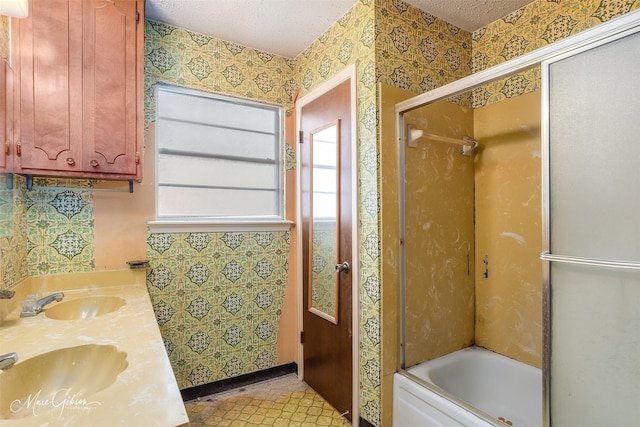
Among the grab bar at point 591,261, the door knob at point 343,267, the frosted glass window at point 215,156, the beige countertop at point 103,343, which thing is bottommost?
the beige countertop at point 103,343

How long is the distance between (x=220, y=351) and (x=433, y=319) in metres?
1.49

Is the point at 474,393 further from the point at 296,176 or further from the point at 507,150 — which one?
the point at 296,176

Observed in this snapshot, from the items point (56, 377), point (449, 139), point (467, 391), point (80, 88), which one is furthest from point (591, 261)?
point (80, 88)

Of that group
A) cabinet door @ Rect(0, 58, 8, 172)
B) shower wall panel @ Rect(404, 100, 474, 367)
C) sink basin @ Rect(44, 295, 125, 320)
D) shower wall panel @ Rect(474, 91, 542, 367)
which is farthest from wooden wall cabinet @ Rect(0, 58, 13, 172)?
shower wall panel @ Rect(474, 91, 542, 367)

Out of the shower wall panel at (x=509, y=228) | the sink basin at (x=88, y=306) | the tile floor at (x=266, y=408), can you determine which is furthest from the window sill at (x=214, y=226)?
the shower wall panel at (x=509, y=228)

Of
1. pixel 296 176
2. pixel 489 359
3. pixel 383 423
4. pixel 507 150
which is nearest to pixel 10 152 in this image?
pixel 296 176

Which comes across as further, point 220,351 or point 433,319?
point 220,351

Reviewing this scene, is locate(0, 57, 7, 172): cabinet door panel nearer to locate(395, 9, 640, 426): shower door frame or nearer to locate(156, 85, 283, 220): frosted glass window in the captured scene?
locate(156, 85, 283, 220): frosted glass window

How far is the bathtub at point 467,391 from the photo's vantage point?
1572 millimetres

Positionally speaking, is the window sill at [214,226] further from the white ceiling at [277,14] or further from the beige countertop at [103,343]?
the white ceiling at [277,14]

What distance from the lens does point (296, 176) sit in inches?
101

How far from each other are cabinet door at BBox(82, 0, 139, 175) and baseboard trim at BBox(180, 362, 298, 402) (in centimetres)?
152

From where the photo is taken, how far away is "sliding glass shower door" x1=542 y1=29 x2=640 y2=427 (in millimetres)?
1007

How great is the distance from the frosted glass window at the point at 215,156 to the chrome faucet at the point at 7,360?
50.5 inches
